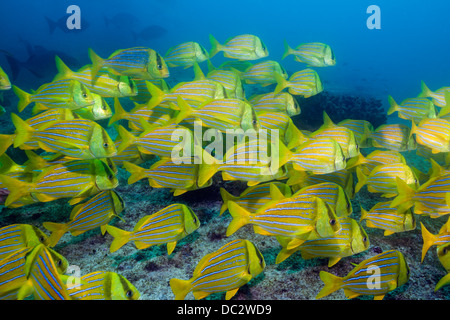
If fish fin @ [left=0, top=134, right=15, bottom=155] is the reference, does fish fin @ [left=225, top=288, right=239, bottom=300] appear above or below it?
below

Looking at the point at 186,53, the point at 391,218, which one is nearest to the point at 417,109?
the point at 391,218

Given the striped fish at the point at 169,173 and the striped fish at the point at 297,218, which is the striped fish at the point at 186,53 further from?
the striped fish at the point at 297,218

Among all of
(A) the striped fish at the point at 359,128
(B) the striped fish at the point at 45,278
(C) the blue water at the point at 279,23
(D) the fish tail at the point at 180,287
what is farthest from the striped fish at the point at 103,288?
(C) the blue water at the point at 279,23

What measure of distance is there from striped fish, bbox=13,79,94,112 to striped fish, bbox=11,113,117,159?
2.26 ft

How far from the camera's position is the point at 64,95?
313 centimetres

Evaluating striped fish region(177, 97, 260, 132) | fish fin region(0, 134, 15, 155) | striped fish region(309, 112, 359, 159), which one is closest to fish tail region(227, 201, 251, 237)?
striped fish region(177, 97, 260, 132)

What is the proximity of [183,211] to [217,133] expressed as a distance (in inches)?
55.1

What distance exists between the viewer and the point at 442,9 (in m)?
88.5

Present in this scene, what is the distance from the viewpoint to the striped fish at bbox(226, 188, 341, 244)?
1.92 meters

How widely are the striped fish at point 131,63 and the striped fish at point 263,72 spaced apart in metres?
2.26

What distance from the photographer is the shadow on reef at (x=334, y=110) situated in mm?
7824

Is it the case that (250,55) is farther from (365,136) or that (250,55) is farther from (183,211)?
(183,211)

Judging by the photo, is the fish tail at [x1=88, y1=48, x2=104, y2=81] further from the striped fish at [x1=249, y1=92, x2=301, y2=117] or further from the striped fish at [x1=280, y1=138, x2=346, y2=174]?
the striped fish at [x1=280, y1=138, x2=346, y2=174]
